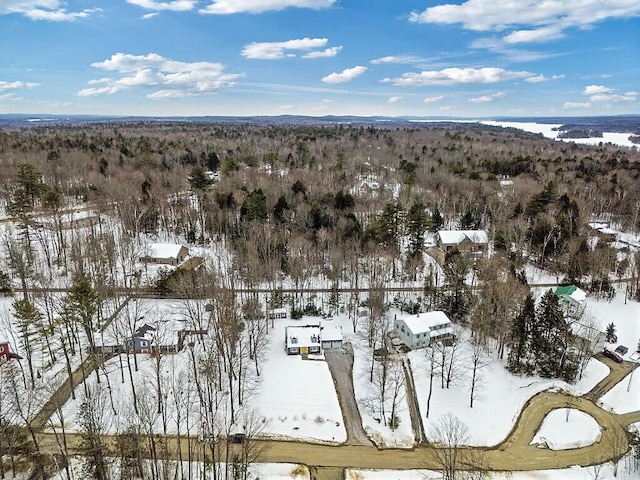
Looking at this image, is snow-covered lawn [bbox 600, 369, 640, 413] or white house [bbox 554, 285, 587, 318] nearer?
snow-covered lawn [bbox 600, 369, 640, 413]

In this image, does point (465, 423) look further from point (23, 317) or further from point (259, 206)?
point (259, 206)

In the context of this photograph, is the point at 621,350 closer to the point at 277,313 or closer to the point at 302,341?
the point at 302,341

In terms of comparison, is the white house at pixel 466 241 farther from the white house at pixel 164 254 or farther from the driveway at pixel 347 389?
the white house at pixel 164 254

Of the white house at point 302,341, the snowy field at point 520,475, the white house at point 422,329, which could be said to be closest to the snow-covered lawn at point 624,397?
the snowy field at point 520,475

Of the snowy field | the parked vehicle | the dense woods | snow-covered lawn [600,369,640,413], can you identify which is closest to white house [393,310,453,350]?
the dense woods

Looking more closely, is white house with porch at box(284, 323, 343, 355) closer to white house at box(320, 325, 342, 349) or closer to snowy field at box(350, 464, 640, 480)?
white house at box(320, 325, 342, 349)

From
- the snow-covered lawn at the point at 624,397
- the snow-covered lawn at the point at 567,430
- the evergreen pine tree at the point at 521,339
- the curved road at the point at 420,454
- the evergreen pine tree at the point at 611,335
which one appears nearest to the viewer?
the curved road at the point at 420,454
